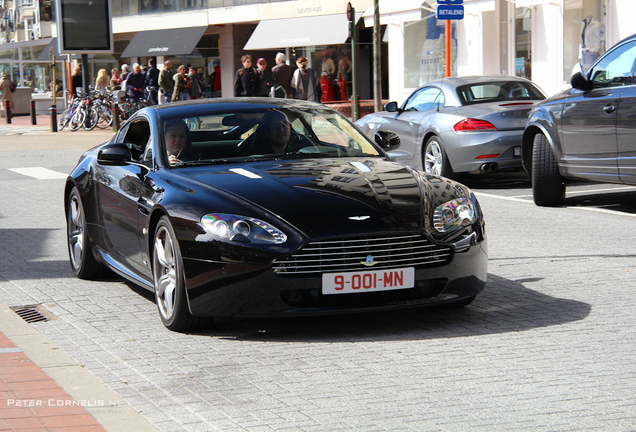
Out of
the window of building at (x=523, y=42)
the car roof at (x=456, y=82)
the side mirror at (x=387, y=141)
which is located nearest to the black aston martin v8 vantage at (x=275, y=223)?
the side mirror at (x=387, y=141)

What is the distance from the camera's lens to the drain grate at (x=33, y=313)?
6090mm

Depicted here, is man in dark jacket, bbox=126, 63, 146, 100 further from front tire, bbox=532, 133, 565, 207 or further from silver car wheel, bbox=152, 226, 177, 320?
silver car wheel, bbox=152, 226, 177, 320

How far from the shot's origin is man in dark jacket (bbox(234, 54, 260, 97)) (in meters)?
24.4

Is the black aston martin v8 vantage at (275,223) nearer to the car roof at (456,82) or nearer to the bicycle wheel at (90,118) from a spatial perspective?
the car roof at (456,82)

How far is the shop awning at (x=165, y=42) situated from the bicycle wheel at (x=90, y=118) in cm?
963

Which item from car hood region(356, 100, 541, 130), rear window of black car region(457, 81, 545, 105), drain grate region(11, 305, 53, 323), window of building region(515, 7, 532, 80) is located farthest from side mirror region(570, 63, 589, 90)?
window of building region(515, 7, 532, 80)

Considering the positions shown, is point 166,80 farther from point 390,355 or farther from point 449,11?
point 390,355

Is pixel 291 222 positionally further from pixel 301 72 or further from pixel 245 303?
pixel 301 72

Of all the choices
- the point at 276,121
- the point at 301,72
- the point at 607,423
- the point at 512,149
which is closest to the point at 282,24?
the point at 301,72

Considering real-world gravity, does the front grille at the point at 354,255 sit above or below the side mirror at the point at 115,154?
below

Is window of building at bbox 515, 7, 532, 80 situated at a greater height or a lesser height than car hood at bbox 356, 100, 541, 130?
greater

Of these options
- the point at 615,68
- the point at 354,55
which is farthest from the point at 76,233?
the point at 354,55

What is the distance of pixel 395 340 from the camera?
5.32 meters

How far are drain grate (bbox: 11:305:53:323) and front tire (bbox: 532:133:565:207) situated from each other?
20.9 ft
